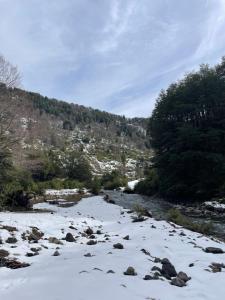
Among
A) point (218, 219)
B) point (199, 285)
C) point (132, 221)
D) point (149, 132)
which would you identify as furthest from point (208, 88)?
point (199, 285)

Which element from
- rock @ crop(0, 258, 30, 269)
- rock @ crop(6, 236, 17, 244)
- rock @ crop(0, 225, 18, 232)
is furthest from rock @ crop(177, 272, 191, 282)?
rock @ crop(0, 225, 18, 232)

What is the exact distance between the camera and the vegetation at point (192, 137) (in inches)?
1348

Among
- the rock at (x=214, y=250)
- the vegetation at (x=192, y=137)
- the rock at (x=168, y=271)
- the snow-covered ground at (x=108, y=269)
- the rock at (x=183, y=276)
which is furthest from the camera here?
the vegetation at (x=192, y=137)

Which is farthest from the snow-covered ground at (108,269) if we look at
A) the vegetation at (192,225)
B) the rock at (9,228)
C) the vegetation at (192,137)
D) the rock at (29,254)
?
the vegetation at (192,137)

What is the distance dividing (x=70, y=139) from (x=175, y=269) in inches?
7376

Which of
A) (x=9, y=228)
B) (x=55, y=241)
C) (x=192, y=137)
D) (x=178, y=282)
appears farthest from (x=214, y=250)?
(x=192, y=137)

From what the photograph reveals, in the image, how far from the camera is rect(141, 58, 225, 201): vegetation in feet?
112

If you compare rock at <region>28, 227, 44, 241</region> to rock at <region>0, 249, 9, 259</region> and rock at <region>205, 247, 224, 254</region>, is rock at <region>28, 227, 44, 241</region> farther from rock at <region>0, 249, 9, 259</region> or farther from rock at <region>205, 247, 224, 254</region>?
rock at <region>205, 247, 224, 254</region>

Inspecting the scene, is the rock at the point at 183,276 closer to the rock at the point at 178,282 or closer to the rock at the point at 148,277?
the rock at the point at 178,282

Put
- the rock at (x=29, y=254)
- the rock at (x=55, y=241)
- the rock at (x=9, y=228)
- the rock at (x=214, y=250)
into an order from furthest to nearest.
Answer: the rock at (x=9, y=228) < the rock at (x=55, y=241) < the rock at (x=214, y=250) < the rock at (x=29, y=254)

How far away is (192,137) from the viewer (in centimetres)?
3466

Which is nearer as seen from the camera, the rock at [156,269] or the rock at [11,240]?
the rock at [156,269]

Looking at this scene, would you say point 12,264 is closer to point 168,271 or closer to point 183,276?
Result: point 168,271

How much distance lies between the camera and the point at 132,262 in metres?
8.33
